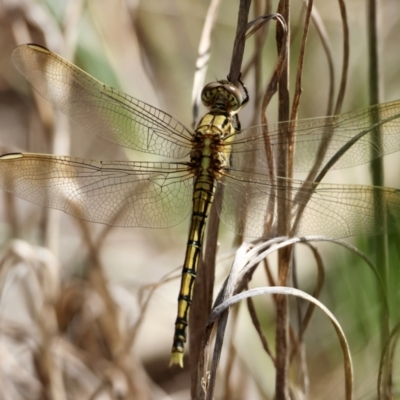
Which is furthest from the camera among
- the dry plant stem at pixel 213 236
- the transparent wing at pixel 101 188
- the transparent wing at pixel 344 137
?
the transparent wing at pixel 101 188

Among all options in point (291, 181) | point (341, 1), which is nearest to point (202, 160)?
point (291, 181)

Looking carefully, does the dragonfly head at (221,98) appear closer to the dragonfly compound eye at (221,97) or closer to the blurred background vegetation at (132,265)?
the dragonfly compound eye at (221,97)

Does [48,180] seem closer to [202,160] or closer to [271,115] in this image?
[202,160]

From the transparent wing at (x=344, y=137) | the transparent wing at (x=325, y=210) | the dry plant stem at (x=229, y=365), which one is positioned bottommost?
the dry plant stem at (x=229, y=365)

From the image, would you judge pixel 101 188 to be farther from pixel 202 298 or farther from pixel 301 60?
A: pixel 301 60

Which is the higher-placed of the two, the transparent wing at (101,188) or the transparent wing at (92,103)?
the transparent wing at (92,103)

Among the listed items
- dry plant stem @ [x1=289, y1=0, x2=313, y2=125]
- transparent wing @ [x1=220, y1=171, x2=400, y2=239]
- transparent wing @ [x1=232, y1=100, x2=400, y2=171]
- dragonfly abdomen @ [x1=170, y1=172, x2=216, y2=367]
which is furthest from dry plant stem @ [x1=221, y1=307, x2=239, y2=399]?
dry plant stem @ [x1=289, y1=0, x2=313, y2=125]

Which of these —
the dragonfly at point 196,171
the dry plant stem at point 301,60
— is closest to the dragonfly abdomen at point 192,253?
the dragonfly at point 196,171
